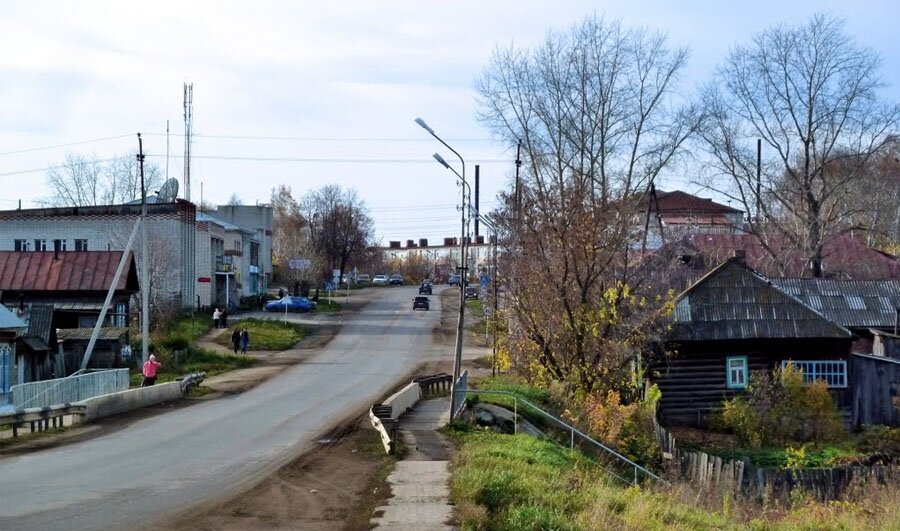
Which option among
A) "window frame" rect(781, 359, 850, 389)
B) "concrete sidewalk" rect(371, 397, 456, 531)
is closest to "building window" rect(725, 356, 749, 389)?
"window frame" rect(781, 359, 850, 389)

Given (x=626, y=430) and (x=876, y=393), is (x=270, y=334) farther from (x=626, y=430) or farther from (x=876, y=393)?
(x=626, y=430)

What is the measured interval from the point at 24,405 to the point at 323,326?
1508 inches

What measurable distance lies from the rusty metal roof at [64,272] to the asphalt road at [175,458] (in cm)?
907

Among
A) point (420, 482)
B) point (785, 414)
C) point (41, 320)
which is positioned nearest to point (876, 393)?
point (785, 414)

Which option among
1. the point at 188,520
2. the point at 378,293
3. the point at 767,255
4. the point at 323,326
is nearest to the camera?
the point at 188,520

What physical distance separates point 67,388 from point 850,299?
26917 millimetres

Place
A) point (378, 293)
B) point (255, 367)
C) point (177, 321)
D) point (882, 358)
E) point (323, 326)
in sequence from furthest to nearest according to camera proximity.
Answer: point (378, 293) → point (323, 326) → point (177, 321) → point (255, 367) → point (882, 358)

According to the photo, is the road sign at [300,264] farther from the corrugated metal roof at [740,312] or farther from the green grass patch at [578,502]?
the green grass patch at [578,502]

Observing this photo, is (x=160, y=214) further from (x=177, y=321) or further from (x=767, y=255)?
(x=767, y=255)

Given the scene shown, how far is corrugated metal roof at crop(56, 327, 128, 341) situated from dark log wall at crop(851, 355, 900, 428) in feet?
93.4

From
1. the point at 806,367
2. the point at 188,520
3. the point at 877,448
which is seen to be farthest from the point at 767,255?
the point at 188,520

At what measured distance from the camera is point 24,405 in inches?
1024

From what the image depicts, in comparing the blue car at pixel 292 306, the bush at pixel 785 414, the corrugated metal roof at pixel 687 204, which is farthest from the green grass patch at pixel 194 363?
the corrugated metal roof at pixel 687 204

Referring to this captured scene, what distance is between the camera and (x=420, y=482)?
1534 centimetres
